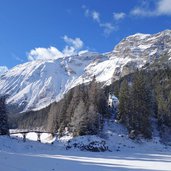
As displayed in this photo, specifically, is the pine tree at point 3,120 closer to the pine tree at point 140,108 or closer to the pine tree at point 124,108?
the pine tree at point 140,108

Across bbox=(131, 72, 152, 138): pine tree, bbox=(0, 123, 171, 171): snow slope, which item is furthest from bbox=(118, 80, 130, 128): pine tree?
bbox=(0, 123, 171, 171): snow slope

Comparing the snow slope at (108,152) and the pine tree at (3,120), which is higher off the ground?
the pine tree at (3,120)

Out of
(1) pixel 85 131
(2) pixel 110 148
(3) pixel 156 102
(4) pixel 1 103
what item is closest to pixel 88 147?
(2) pixel 110 148

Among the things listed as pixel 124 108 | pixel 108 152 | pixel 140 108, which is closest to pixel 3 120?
pixel 108 152

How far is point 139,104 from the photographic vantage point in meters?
101

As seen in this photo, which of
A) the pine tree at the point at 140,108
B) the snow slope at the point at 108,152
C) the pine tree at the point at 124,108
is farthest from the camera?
the pine tree at the point at 124,108

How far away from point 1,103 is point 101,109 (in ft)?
113

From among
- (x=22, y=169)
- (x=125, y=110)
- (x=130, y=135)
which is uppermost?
(x=125, y=110)

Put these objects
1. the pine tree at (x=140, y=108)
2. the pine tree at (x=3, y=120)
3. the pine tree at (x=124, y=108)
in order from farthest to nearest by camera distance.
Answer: the pine tree at (x=124, y=108) < the pine tree at (x=140, y=108) < the pine tree at (x=3, y=120)

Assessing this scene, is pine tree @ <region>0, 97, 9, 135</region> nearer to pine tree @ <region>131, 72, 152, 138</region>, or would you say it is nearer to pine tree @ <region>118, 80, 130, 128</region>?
pine tree @ <region>131, 72, 152, 138</region>

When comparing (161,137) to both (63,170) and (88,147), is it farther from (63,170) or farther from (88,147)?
(63,170)

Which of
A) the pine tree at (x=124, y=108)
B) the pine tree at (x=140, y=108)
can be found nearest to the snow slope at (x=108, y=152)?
Result: the pine tree at (x=124, y=108)

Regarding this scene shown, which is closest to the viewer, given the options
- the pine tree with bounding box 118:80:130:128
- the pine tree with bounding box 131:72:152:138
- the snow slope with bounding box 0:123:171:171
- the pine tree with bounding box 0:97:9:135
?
the snow slope with bounding box 0:123:171:171

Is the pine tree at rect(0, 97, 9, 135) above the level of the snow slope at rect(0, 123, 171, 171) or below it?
above
